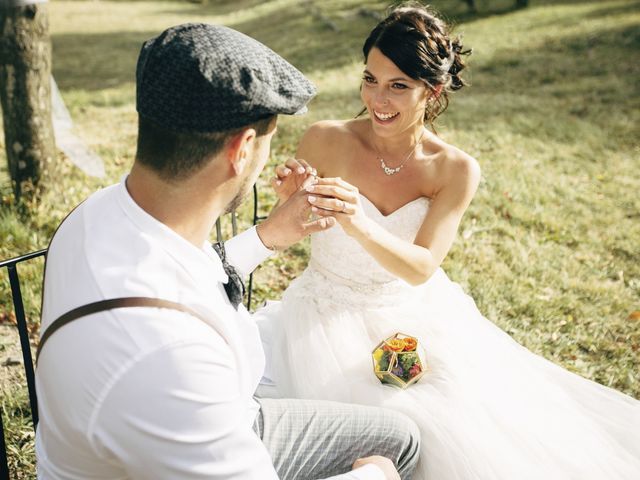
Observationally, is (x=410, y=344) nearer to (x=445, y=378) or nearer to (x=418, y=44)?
(x=445, y=378)

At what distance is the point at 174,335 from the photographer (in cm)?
127

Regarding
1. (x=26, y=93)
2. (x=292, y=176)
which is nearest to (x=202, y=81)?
(x=292, y=176)

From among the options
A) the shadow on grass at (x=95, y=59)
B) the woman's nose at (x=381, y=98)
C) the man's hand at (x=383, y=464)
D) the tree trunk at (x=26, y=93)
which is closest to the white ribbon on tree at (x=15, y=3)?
the tree trunk at (x=26, y=93)

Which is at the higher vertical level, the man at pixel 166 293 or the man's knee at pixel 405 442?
the man at pixel 166 293

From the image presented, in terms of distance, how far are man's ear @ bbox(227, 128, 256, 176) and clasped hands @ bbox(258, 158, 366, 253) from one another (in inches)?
26.8

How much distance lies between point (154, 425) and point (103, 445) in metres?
0.15

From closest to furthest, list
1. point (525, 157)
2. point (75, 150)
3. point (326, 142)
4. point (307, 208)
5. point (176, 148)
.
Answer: point (176, 148) → point (307, 208) → point (326, 142) → point (75, 150) → point (525, 157)

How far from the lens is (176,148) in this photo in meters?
1.45

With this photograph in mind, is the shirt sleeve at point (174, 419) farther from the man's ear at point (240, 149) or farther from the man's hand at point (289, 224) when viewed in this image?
the man's hand at point (289, 224)

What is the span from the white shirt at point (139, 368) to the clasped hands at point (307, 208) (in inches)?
31.6

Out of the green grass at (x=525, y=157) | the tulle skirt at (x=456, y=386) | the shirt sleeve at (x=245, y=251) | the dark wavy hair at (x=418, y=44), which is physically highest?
the dark wavy hair at (x=418, y=44)

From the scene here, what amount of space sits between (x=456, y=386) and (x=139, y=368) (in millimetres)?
1654

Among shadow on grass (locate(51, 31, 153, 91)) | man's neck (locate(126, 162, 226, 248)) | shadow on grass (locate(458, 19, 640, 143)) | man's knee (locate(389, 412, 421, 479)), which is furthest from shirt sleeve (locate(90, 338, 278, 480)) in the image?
shadow on grass (locate(51, 31, 153, 91))

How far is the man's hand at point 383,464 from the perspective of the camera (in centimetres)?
186
